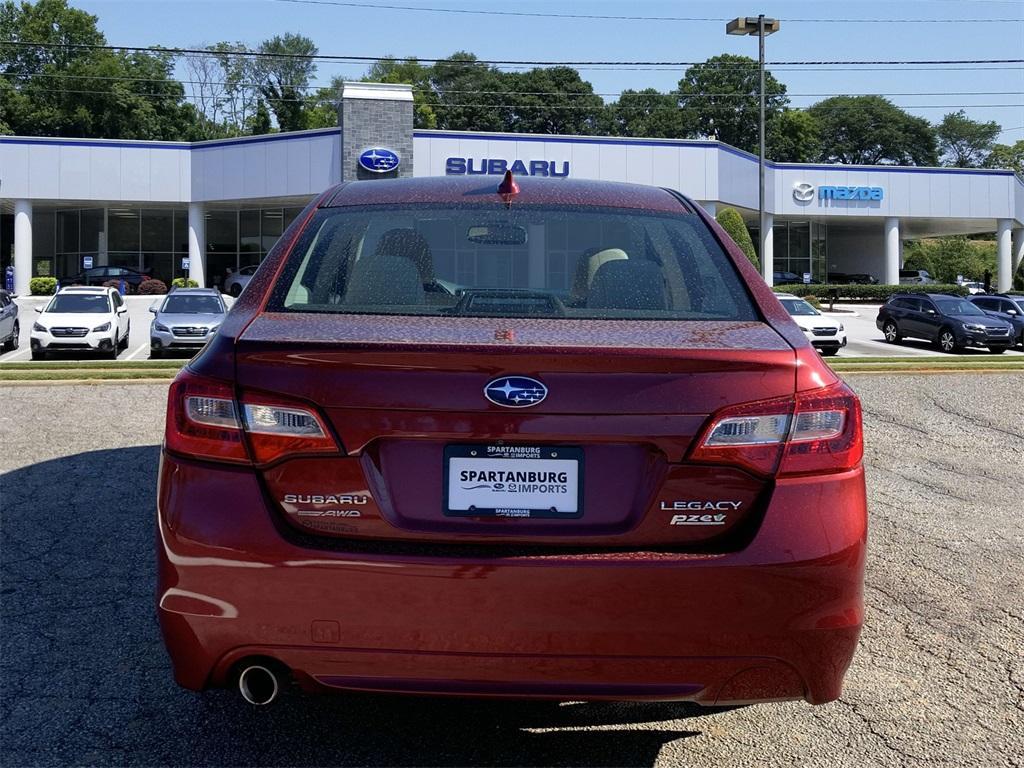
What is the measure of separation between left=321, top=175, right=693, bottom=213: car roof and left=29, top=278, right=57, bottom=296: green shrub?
43951 mm

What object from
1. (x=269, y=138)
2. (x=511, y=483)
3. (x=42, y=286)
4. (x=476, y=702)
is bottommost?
(x=476, y=702)

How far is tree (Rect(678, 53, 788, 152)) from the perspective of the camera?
313 ft

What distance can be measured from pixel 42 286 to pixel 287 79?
189 ft

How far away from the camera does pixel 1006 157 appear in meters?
115

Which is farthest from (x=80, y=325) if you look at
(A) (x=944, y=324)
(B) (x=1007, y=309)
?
(B) (x=1007, y=309)

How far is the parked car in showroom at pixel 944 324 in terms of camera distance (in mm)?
25219

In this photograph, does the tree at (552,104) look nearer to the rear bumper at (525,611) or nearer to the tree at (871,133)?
the tree at (871,133)

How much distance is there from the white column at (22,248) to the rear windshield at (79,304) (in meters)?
24.1

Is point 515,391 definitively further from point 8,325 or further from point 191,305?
point 8,325

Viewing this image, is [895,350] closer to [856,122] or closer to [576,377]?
[576,377]

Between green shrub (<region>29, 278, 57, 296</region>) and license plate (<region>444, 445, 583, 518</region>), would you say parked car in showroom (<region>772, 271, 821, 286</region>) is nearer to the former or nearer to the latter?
green shrub (<region>29, 278, 57, 296</region>)

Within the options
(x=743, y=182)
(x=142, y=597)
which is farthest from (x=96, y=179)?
(x=142, y=597)

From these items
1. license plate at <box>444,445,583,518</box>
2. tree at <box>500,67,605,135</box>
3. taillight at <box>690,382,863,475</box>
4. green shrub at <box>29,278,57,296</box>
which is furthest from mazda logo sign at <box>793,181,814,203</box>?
license plate at <box>444,445,583,518</box>

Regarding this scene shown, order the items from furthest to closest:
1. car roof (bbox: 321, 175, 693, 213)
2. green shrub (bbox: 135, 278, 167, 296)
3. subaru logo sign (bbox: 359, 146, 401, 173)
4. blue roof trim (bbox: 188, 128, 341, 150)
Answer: green shrub (bbox: 135, 278, 167, 296)
blue roof trim (bbox: 188, 128, 341, 150)
subaru logo sign (bbox: 359, 146, 401, 173)
car roof (bbox: 321, 175, 693, 213)
